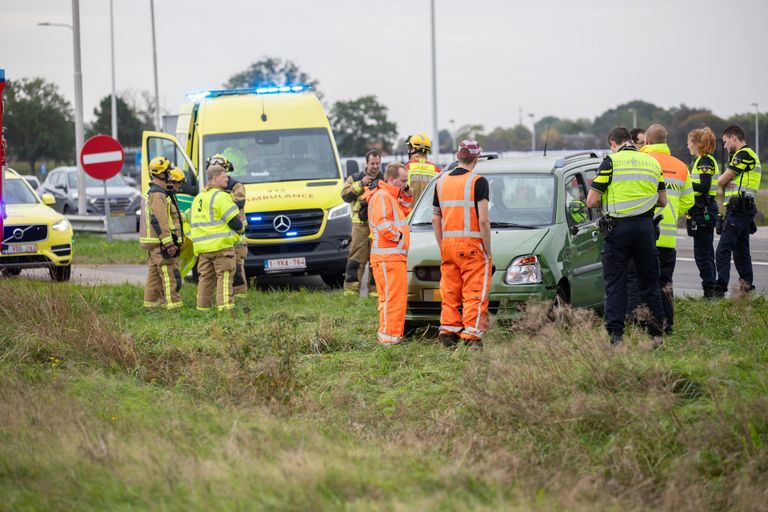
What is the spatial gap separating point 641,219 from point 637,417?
3.15 meters

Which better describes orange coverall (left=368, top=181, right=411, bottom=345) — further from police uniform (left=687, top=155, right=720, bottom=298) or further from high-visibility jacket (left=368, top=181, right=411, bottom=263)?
police uniform (left=687, top=155, right=720, bottom=298)

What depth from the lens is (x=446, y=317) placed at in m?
9.62

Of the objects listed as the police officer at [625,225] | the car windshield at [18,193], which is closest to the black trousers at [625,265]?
the police officer at [625,225]

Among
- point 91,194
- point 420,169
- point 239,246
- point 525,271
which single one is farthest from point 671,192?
point 91,194

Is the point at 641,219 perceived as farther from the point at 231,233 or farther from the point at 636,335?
the point at 231,233

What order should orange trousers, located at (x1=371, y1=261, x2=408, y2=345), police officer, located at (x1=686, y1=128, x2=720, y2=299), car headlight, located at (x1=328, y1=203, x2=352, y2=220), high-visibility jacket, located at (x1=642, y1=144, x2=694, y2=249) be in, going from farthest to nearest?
car headlight, located at (x1=328, y1=203, x2=352, y2=220) → police officer, located at (x1=686, y1=128, x2=720, y2=299) → high-visibility jacket, located at (x1=642, y1=144, x2=694, y2=249) → orange trousers, located at (x1=371, y1=261, x2=408, y2=345)

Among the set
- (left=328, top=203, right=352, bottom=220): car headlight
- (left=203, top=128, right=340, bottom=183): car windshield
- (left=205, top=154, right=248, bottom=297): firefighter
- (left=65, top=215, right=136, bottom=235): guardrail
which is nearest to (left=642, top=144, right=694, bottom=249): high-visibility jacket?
(left=205, top=154, right=248, bottom=297): firefighter

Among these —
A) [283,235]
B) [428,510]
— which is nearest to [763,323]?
[428,510]

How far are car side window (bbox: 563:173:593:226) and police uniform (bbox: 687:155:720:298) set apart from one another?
1918 millimetres

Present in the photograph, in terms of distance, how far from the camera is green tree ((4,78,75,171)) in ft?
300

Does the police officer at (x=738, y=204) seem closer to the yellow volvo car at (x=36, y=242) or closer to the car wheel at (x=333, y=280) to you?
the car wheel at (x=333, y=280)

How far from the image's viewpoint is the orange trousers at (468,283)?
9391 millimetres

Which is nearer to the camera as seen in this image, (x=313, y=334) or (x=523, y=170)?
(x=313, y=334)

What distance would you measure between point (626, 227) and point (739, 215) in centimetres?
372
